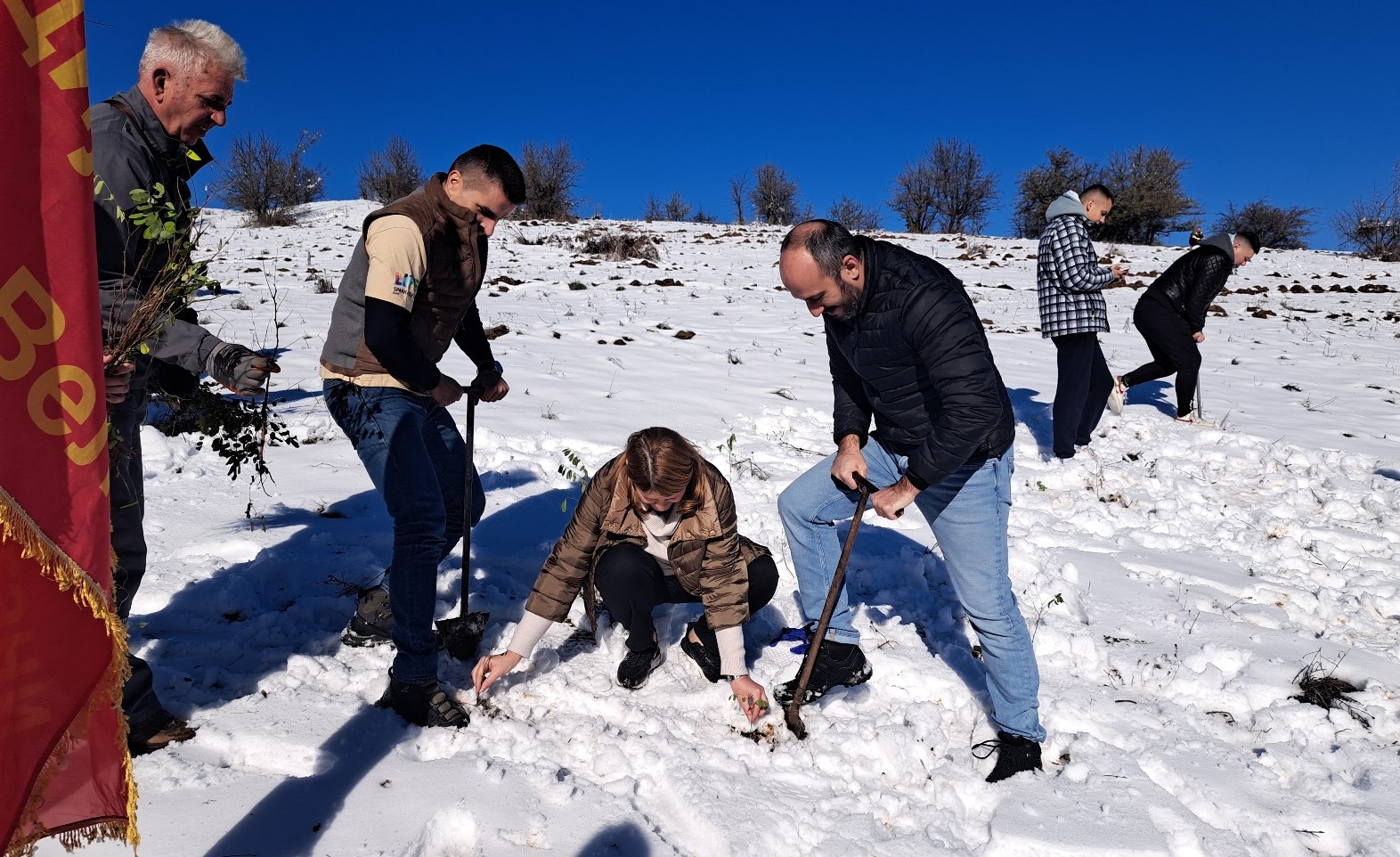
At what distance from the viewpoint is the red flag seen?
60.5 inches

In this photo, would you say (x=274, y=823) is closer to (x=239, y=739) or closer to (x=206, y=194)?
(x=239, y=739)

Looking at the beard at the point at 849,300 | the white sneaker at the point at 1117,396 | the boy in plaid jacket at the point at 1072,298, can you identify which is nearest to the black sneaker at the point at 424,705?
the beard at the point at 849,300

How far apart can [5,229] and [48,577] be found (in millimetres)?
715

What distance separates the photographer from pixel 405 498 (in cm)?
286

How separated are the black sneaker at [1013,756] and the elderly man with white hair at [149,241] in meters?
2.89

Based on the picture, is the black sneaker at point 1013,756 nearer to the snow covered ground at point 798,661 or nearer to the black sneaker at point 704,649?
the snow covered ground at point 798,661

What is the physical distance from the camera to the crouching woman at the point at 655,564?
10.1ft

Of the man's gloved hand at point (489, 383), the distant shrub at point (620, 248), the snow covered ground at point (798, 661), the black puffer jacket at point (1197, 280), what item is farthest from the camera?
the distant shrub at point (620, 248)

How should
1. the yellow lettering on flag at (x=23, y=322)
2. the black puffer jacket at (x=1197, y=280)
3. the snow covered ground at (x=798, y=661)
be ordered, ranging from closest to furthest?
the yellow lettering on flag at (x=23, y=322) < the snow covered ground at (x=798, y=661) < the black puffer jacket at (x=1197, y=280)

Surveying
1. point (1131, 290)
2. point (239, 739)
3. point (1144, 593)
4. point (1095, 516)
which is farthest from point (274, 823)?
point (1131, 290)

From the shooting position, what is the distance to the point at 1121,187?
1419 inches

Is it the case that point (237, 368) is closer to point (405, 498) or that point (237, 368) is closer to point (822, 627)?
point (405, 498)

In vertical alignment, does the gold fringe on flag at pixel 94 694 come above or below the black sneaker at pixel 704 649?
above

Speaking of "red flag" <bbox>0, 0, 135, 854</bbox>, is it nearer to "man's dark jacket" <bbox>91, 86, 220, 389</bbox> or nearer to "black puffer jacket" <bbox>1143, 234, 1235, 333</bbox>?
"man's dark jacket" <bbox>91, 86, 220, 389</bbox>
